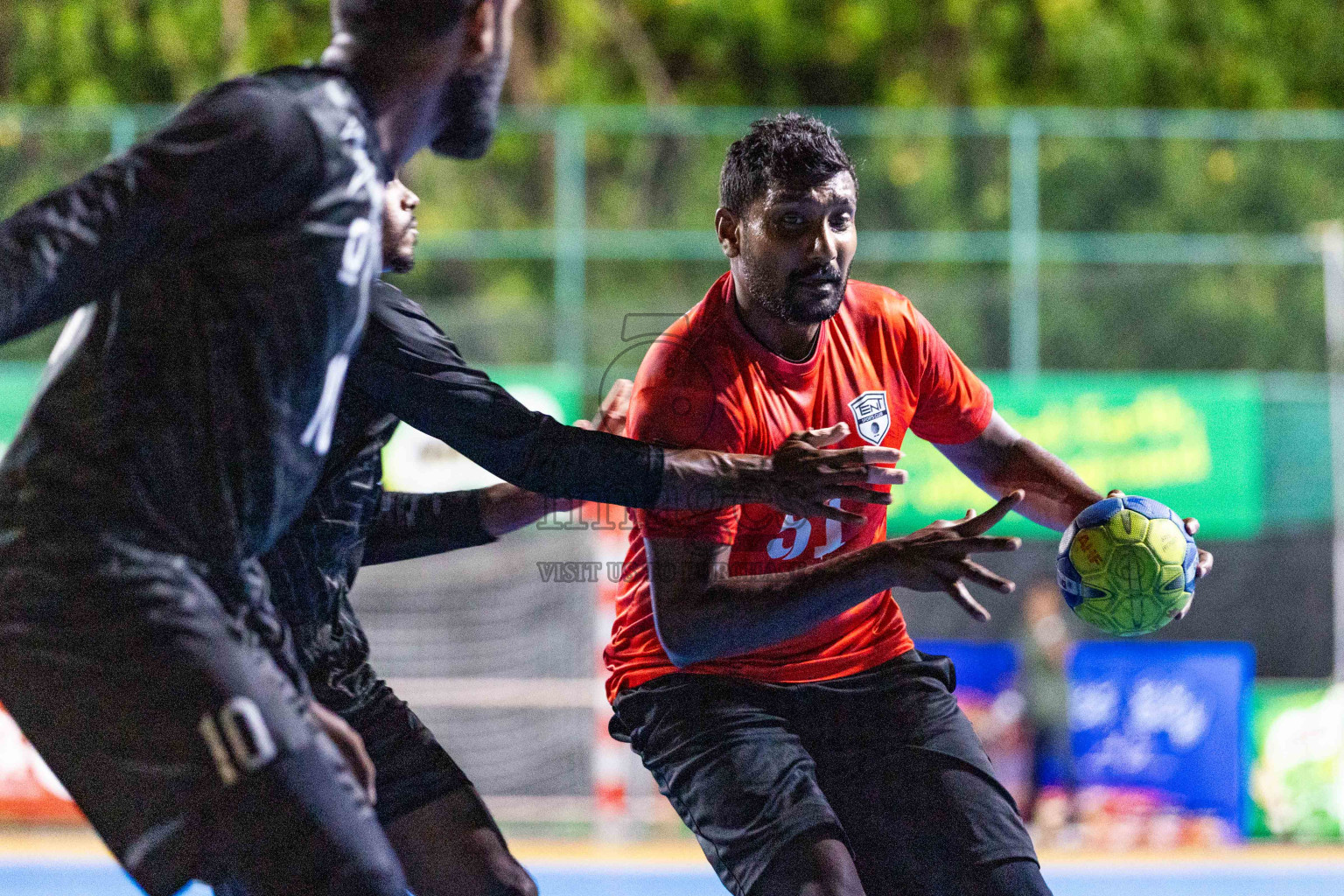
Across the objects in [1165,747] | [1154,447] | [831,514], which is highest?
[831,514]

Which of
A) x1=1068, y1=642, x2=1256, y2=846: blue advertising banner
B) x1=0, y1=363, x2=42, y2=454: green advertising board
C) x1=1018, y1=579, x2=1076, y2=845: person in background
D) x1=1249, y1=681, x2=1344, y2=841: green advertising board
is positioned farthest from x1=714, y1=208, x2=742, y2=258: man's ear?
x1=0, y1=363, x2=42, y2=454: green advertising board

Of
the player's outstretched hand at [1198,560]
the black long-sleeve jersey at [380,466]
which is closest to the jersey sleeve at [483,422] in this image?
the black long-sleeve jersey at [380,466]

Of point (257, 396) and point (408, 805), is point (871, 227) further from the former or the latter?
point (257, 396)

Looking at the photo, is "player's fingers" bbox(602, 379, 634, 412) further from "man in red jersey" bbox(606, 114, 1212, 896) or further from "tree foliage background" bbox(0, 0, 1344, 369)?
"tree foliage background" bbox(0, 0, 1344, 369)

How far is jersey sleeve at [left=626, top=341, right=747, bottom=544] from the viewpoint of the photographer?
137 inches

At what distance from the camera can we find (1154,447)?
10.5 meters

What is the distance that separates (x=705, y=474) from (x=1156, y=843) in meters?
7.78

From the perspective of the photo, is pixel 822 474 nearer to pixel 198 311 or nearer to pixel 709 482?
pixel 709 482

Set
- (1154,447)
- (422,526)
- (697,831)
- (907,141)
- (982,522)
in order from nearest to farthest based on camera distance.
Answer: (982,522) < (697,831) < (422,526) < (1154,447) < (907,141)

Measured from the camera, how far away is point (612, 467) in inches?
124

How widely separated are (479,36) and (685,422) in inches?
43.7

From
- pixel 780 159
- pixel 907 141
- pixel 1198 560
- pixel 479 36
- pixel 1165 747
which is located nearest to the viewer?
pixel 479 36

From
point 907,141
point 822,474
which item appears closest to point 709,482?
point 822,474

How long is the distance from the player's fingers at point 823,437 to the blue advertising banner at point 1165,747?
733cm
